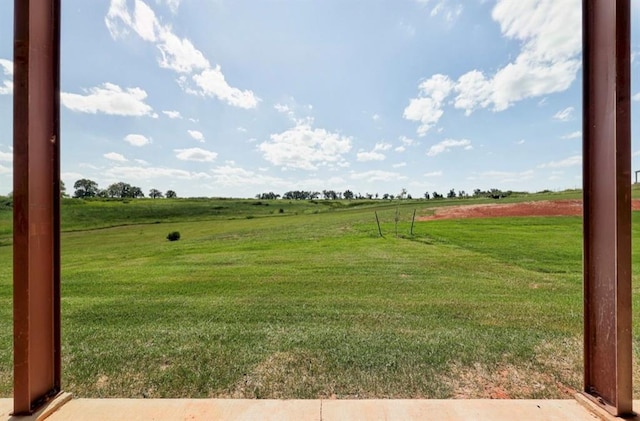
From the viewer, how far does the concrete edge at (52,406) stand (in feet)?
6.37

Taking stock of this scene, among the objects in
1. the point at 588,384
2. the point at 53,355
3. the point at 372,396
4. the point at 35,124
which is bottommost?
the point at 372,396

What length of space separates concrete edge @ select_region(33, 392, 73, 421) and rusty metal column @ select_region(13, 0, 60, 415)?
0.04 meters

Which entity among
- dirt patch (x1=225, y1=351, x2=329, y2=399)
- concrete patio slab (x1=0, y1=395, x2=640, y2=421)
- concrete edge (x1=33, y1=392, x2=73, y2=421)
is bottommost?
dirt patch (x1=225, y1=351, x2=329, y2=399)

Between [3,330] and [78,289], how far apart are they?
211cm

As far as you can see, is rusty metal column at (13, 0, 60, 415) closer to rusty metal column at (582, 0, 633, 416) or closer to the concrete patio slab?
the concrete patio slab

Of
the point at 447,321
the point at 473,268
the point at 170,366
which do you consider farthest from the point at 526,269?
the point at 170,366

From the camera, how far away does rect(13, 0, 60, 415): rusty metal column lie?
74.5 inches

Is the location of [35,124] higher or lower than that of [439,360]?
higher

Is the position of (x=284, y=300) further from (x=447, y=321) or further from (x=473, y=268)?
(x=473, y=268)

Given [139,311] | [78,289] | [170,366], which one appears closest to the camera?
[170,366]

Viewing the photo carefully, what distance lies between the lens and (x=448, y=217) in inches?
814

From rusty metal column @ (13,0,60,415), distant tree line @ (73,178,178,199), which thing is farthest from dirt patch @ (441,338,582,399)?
distant tree line @ (73,178,178,199)

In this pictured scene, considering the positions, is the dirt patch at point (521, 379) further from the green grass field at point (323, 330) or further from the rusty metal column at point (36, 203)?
the rusty metal column at point (36, 203)

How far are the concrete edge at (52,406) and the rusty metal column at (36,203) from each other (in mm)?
43
